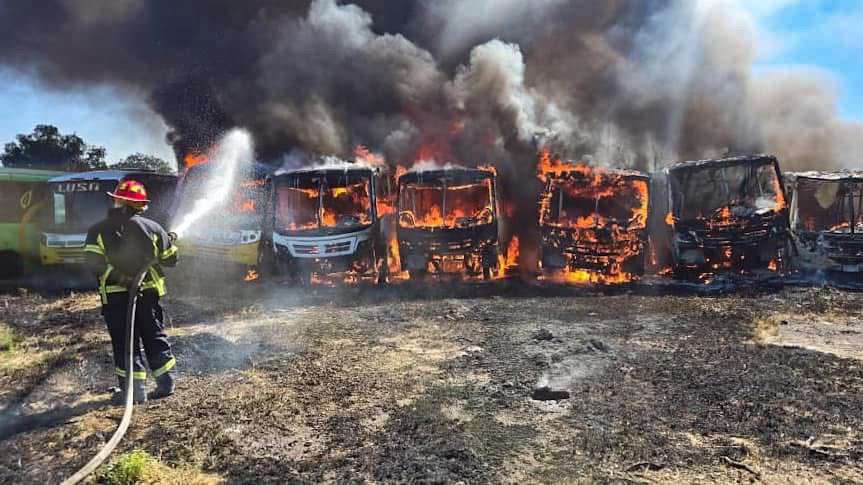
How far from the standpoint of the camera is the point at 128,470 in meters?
3.19

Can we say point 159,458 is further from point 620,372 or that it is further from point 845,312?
point 845,312

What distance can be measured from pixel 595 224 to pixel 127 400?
827 centimetres

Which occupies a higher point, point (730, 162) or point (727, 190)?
point (730, 162)

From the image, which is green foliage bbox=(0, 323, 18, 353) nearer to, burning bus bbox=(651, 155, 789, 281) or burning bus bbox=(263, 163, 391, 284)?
burning bus bbox=(263, 163, 391, 284)

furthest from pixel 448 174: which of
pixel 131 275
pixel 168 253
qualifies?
pixel 131 275

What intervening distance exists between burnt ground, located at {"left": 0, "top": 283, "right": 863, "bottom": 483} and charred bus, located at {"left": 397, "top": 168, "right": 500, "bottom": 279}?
2589 mm

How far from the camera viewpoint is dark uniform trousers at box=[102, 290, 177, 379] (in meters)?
4.43

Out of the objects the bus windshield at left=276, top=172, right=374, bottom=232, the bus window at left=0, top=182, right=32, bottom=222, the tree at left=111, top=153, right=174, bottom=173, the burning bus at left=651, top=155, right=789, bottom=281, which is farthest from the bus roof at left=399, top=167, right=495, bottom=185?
the tree at left=111, top=153, right=174, bottom=173

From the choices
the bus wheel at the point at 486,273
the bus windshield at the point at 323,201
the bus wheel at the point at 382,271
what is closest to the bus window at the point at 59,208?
the bus windshield at the point at 323,201

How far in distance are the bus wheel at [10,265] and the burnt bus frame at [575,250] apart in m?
11.0

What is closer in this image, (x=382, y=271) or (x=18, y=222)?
(x=382, y=271)

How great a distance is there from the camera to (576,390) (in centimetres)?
448

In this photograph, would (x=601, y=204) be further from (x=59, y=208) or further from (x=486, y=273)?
(x=59, y=208)

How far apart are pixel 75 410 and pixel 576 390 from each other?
4.08 meters
